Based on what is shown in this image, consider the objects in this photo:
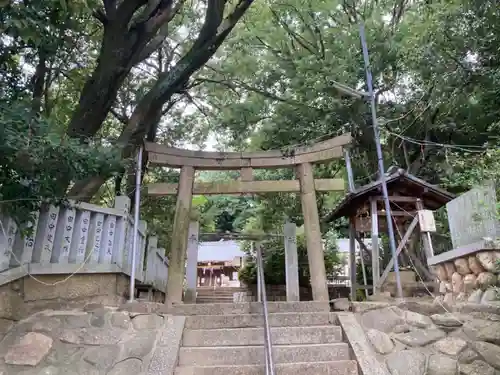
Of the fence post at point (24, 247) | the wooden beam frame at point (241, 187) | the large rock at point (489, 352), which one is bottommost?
the large rock at point (489, 352)

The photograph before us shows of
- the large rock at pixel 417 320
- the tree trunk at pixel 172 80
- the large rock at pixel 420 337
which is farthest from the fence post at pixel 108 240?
the large rock at pixel 417 320

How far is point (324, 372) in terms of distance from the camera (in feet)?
14.1

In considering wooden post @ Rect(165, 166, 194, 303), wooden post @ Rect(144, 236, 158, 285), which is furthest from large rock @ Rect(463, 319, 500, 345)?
wooden post @ Rect(144, 236, 158, 285)

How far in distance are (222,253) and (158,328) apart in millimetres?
13920

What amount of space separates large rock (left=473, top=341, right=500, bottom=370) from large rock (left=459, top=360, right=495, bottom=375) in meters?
0.05

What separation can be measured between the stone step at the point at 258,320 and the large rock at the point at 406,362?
→ 1.01 metres

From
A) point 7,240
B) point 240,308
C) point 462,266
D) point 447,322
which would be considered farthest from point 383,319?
point 7,240

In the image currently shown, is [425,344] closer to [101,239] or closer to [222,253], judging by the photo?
[101,239]

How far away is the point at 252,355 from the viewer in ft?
15.0

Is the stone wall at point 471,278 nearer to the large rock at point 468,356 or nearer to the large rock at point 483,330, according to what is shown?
the large rock at point 483,330

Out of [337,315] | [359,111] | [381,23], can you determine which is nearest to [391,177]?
[359,111]

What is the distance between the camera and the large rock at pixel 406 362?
164 inches

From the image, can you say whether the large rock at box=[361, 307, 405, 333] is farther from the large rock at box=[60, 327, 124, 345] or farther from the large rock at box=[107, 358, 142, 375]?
the large rock at box=[60, 327, 124, 345]

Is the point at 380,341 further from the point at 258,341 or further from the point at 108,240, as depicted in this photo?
the point at 108,240
